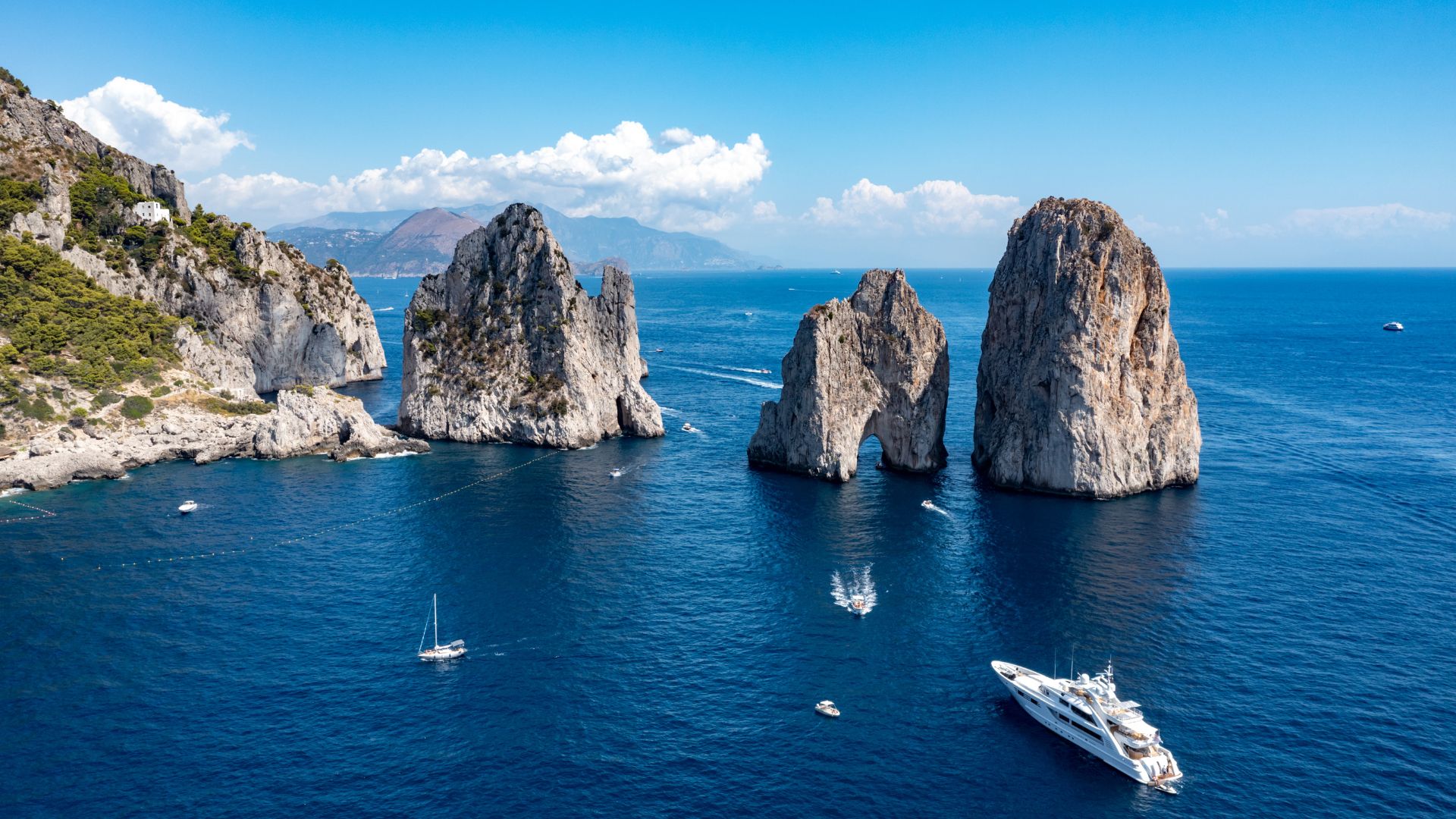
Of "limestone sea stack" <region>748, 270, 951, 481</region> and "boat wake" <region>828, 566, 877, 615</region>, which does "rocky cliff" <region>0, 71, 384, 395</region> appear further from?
"boat wake" <region>828, 566, 877, 615</region>

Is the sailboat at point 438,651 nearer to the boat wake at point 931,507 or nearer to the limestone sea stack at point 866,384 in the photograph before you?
the boat wake at point 931,507

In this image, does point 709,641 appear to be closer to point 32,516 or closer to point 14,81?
point 32,516

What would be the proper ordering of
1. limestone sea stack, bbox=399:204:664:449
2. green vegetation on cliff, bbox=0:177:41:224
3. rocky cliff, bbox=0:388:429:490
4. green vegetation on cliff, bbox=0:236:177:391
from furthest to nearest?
green vegetation on cliff, bbox=0:177:41:224, limestone sea stack, bbox=399:204:664:449, green vegetation on cliff, bbox=0:236:177:391, rocky cliff, bbox=0:388:429:490

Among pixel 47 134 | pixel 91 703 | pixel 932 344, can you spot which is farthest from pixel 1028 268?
pixel 47 134

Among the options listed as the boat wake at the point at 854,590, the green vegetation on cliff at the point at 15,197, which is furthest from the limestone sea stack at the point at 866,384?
the green vegetation on cliff at the point at 15,197

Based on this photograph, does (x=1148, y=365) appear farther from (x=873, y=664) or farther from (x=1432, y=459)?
(x=873, y=664)

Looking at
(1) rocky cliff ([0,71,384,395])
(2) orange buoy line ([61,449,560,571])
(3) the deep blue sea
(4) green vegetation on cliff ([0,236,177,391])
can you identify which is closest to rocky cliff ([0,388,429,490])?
(3) the deep blue sea

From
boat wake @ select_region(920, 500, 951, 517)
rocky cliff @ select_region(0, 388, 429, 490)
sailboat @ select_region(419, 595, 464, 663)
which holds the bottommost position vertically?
sailboat @ select_region(419, 595, 464, 663)
